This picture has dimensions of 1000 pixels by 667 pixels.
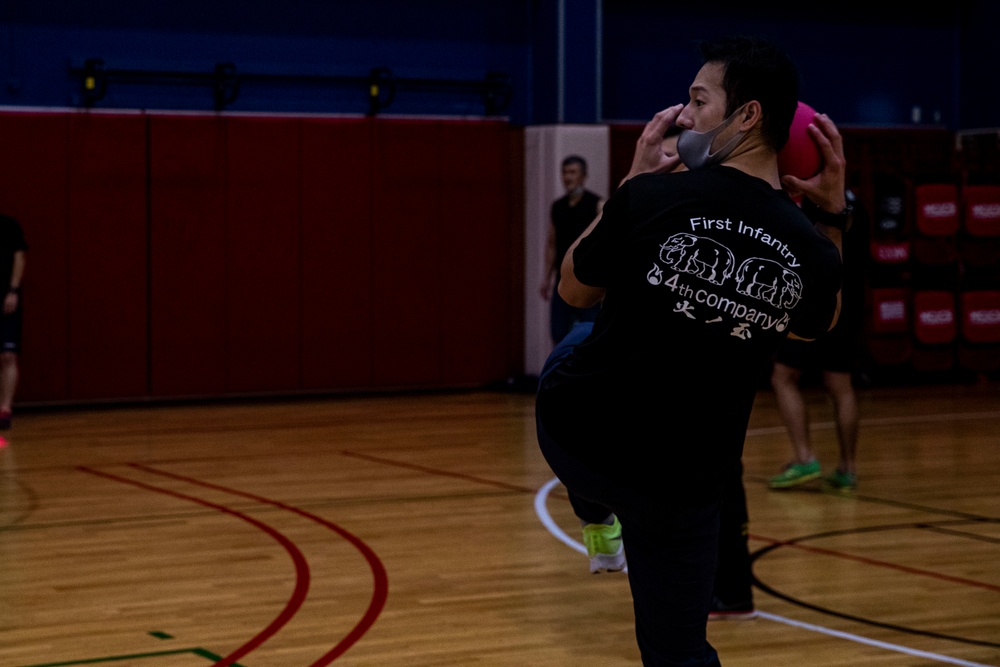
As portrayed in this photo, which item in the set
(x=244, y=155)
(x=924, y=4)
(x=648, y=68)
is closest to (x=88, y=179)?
(x=244, y=155)

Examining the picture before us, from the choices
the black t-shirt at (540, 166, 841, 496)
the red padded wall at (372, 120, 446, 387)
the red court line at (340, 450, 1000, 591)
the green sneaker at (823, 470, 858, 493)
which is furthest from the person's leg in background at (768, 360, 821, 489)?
the red padded wall at (372, 120, 446, 387)

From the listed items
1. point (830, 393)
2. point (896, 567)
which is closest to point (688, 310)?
point (896, 567)

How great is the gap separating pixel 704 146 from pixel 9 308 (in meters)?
8.33

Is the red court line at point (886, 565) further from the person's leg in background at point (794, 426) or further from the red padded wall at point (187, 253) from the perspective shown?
the red padded wall at point (187, 253)

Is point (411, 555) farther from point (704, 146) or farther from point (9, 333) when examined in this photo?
point (9, 333)

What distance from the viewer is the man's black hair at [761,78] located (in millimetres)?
2602

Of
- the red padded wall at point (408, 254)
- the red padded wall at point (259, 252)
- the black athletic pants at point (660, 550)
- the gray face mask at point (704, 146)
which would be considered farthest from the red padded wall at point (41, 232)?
the gray face mask at point (704, 146)

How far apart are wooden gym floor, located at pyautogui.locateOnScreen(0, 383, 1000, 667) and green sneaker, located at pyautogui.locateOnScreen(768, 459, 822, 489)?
0.09 meters

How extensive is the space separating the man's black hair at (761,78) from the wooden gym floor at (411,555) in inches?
92.7

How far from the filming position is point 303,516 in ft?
22.8

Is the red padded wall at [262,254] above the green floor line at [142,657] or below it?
above

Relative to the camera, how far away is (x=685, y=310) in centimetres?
256

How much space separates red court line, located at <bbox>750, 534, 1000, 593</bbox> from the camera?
552 cm

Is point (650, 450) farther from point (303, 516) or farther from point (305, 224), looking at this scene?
point (305, 224)
